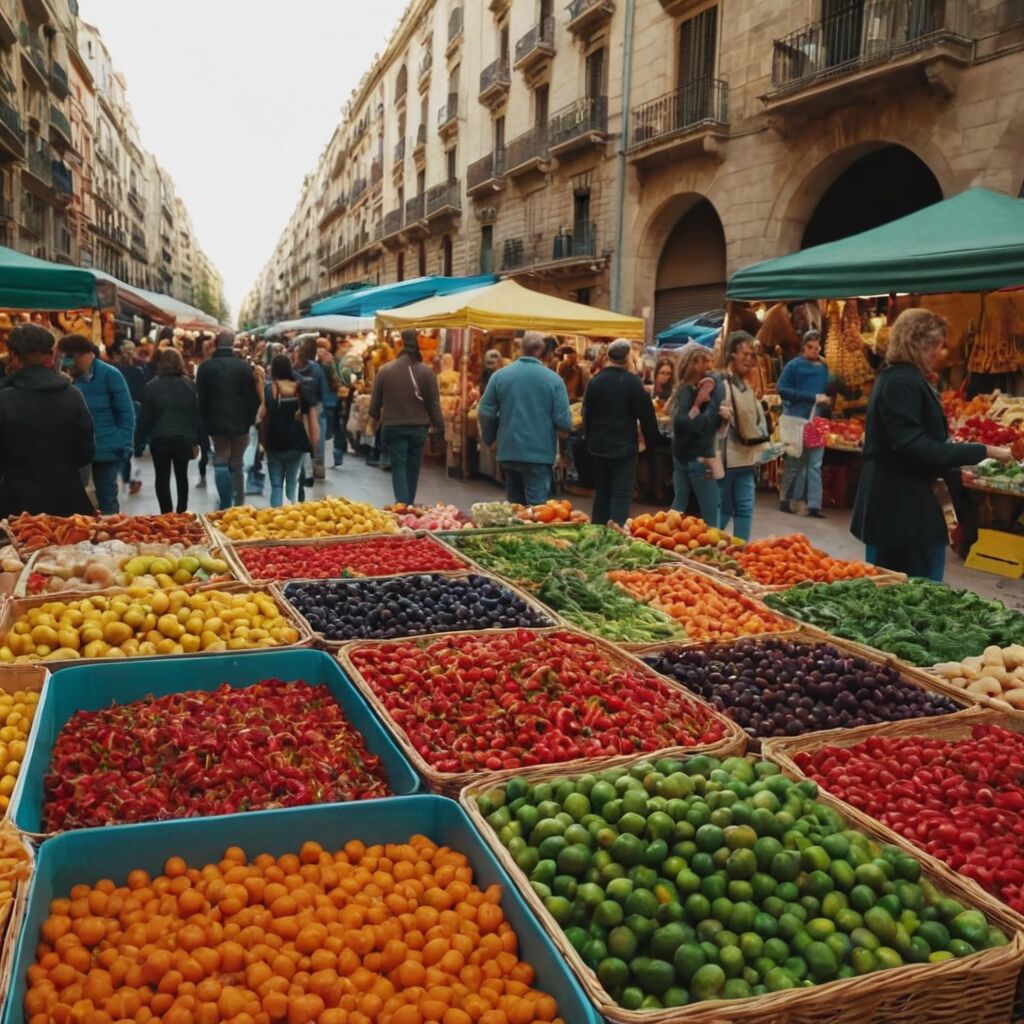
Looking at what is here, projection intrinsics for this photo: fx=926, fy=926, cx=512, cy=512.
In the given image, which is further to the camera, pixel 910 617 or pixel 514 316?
pixel 514 316

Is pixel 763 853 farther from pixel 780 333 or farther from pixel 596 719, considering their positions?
pixel 780 333

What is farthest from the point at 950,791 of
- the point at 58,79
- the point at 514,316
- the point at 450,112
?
the point at 58,79

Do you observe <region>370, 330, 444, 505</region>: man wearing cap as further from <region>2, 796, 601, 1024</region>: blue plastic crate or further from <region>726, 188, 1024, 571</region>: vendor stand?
<region>2, 796, 601, 1024</region>: blue plastic crate

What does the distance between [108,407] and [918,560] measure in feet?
20.2

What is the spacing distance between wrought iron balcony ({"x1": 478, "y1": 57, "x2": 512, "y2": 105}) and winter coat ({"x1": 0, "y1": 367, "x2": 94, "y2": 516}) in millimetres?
26542

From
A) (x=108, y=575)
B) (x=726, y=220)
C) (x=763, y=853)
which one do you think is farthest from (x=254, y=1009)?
(x=726, y=220)

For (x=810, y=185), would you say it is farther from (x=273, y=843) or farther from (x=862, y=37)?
(x=273, y=843)

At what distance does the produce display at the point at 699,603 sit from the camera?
426 centimetres

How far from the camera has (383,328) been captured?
14.4 m

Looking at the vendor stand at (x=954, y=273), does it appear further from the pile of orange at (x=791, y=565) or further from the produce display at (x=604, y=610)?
the produce display at (x=604, y=610)

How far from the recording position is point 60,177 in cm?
3728

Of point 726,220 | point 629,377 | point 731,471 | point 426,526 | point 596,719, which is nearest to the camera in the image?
point 596,719

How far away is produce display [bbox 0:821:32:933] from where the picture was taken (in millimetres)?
2055

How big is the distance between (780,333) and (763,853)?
33.7ft
